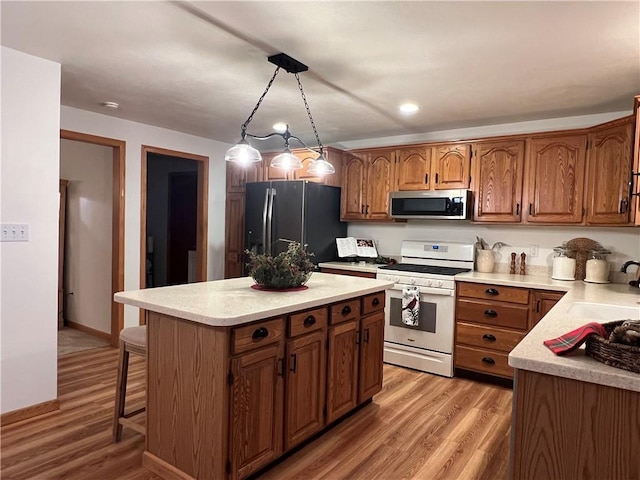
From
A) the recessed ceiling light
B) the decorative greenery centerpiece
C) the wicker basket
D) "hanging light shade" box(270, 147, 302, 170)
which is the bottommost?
the wicker basket

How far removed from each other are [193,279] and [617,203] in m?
4.95

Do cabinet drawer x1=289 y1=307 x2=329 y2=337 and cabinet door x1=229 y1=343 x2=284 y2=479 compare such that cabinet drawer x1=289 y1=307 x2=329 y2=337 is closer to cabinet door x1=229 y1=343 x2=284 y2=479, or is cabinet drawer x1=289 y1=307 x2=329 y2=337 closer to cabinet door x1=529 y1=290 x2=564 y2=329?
cabinet door x1=229 y1=343 x2=284 y2=479

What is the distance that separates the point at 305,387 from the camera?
7.60 feet

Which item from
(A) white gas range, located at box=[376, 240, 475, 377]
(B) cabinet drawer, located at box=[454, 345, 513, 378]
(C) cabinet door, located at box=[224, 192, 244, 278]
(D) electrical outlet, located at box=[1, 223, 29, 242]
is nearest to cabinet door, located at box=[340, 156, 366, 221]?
(A) white gas range, located at box=[376, 240, 475, 377]

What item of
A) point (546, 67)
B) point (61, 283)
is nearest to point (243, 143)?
point (546, 67)

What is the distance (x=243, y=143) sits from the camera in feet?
7.98

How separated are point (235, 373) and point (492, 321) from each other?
237cm

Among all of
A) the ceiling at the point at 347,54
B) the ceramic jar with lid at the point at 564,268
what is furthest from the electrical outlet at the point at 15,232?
the ceramic jar with lid at the point at 564,268

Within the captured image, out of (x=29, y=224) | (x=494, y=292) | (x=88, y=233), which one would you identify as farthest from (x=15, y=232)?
(x=494, y=292)

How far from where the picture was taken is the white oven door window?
362cm

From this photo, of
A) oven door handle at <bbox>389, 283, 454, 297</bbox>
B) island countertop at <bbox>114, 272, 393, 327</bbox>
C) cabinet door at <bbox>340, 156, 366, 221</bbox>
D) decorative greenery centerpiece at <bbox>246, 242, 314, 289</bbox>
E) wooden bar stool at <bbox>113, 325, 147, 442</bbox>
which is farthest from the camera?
cabinet door at <bbox>340, 156, 366, 221</bbox>

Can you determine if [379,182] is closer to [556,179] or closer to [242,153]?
[556,179]

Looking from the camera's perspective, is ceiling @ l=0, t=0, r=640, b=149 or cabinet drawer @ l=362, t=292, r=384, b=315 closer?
ceiling @ l=0, t=0, r=640, b=149

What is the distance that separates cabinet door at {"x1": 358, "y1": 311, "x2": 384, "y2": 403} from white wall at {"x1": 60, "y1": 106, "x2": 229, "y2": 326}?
2.55 meters
